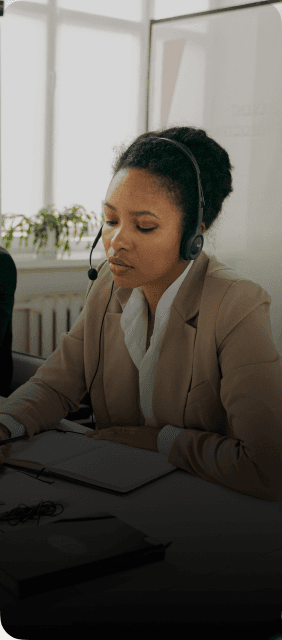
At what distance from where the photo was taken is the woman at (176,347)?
89 centimetres

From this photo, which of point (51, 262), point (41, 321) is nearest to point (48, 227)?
point (51, 262)

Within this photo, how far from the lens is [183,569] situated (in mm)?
642

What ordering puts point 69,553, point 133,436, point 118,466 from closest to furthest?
point 69,553
point 118,466
point 133,436

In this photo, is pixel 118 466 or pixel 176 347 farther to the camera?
pixel 176 347

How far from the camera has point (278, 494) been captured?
2.73ft

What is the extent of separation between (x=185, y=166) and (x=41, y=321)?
6.41 ft

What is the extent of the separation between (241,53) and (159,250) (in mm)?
1719

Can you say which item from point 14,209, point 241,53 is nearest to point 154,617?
point 241,53

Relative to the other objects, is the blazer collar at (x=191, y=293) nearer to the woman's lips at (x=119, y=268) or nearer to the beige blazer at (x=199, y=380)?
the beige blazer at (x=199, y=380)

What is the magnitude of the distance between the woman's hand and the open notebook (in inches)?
0.5

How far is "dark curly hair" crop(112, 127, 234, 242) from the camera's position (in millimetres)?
941

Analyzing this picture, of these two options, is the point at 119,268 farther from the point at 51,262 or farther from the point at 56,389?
the point at 51,262

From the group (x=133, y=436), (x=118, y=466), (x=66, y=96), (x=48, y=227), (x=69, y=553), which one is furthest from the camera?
(x=66, y=96)

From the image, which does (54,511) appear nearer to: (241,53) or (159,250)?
(159,250)
